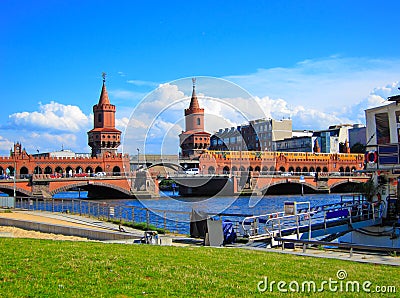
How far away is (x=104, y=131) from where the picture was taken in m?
110

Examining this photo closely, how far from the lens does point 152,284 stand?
8.52 metres

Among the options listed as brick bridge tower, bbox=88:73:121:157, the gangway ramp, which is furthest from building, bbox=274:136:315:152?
the gangway ramp

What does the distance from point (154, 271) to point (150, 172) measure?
254ft

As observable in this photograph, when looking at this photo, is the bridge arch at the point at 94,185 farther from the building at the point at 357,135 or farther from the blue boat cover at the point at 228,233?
the building at the point at 357,135

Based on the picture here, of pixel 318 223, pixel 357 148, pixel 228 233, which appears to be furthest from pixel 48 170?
pixel 357 148

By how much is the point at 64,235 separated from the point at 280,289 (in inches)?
Answer: 537

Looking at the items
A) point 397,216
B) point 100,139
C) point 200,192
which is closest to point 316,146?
point 200,192

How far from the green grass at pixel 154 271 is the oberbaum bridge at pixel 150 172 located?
51.1 metres

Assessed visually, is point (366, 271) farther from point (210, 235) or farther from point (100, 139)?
point (100, 139)

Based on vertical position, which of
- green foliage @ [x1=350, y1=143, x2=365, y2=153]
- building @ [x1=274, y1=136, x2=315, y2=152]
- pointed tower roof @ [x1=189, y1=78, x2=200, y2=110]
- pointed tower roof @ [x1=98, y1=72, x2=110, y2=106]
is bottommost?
pointed tower roof @ [x1=189, y1=78, x2=200, y2=110]

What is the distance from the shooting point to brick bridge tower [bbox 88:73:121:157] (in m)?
110

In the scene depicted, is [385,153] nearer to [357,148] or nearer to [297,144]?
[357,148]

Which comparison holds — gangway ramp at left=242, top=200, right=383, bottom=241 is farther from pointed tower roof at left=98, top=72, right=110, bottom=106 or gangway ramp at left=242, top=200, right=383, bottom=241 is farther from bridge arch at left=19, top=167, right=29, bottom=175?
pointed tower roof at left=98, top=72, right=110, bottom=106

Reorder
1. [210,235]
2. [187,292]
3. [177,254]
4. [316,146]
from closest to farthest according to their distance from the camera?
1. [187,292]
2. [177,254]
3. [210,235]
4. [316,146]
